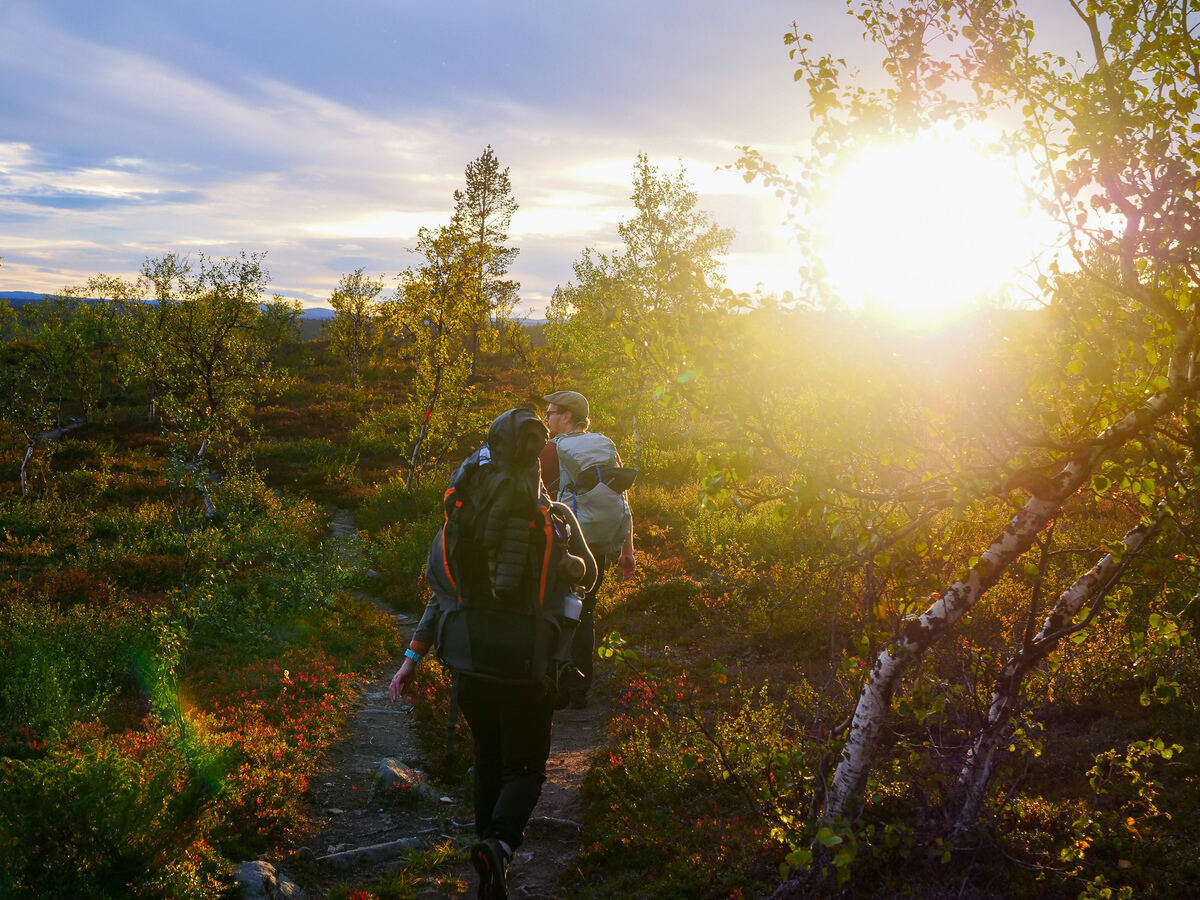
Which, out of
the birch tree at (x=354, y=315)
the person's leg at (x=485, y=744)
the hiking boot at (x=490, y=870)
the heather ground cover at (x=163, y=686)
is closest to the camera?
the hiking boot at (x=490, y=870)

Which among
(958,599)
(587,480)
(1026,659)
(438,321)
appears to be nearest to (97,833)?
(587,480)

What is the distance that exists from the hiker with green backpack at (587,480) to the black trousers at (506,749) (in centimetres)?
→ 270

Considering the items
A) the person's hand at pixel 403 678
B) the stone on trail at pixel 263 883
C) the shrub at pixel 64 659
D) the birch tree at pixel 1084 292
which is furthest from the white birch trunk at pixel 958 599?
the shrub at pixel 64 659

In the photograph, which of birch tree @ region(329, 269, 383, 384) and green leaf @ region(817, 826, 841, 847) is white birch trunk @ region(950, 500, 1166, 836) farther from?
birch tree @ region(329, 269, 383, 384)

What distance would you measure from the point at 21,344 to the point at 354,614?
3842 cm

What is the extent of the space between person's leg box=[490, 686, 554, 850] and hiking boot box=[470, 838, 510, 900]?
0.45ft

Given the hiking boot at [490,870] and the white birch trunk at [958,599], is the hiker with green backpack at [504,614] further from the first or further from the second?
the white birch trunk at [958,599]

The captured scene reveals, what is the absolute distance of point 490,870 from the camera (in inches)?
141

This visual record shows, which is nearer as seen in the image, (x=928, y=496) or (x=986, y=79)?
(x=928, y=496)

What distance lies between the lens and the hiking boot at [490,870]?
3.59 m

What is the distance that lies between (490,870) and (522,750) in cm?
57

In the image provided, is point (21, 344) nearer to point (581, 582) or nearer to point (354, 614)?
point (354, 614)

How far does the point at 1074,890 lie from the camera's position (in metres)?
4.02

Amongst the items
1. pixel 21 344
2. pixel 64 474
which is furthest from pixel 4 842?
pixel 21 344
